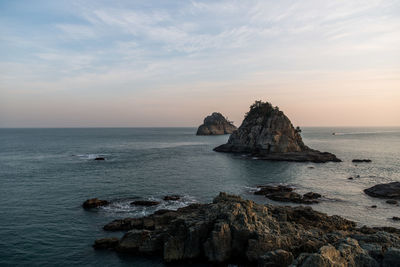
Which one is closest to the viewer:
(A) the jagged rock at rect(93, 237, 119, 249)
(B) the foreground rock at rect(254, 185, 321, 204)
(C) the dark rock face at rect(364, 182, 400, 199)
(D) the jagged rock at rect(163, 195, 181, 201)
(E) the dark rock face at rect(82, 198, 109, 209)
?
(A) the jagged rock at rect(93, 237, 119, 249)

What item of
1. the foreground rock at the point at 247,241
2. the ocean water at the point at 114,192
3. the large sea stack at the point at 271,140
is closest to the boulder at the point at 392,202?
the ocean water at the point at 114,192

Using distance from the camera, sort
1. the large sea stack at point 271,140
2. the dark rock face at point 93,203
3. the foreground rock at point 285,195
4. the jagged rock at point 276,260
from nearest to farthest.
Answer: the jagged rock at point 276,260, the dark rock face at point 93,203, the foreground rock at point 285,195, the large sea stack at point 271,140

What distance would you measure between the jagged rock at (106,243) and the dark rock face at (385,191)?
42.6 m

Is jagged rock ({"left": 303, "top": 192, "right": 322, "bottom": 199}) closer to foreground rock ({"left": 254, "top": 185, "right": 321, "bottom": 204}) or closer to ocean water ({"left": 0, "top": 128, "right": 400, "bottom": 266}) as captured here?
foreground rock ({"left": 254, "top": 185, "right": 321, "bottom": 204})

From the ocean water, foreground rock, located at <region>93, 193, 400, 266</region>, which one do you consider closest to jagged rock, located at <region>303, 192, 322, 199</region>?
the ocean water

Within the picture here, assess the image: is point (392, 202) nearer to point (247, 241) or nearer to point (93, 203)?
point (247, 241)

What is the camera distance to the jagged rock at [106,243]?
88.7 ft

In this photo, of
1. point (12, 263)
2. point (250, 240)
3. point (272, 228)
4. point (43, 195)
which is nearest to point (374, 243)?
point (272, 228)

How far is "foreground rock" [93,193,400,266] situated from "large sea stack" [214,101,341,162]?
2442 inches

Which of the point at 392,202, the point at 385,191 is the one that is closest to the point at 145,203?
the point at 392,202

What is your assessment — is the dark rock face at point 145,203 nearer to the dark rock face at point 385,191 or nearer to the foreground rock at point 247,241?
the foreground rock at point 247,241

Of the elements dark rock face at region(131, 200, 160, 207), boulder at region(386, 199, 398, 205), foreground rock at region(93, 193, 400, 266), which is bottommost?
boulder at region(386, 199, 398, 205)

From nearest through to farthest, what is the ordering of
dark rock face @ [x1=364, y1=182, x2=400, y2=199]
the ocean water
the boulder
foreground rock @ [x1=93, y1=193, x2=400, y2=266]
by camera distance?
foreground rock @ [x1=93, y1=193, x2=400, y2=266] < the ocean water < the boulder < dark rock face @ [x1=364, y1=182, x2=400, y2=199]

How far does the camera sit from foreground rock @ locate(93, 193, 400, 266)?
19703mm
